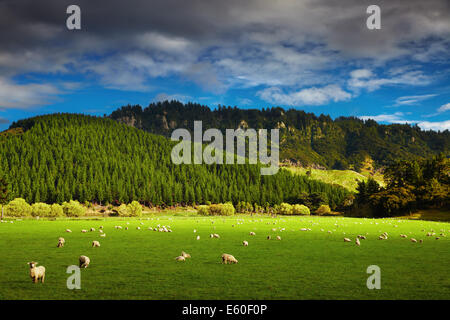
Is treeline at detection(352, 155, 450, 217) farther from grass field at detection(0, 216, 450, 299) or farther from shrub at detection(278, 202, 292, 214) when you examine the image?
grass field at detection(0, 216, 450, 299)

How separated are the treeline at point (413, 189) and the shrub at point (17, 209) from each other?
93062mm

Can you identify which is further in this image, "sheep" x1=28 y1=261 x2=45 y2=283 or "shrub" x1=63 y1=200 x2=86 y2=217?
"shrub" x1=63 y1=200 x2=86 y2=217

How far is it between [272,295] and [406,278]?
6.35m

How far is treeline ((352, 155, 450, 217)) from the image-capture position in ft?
286

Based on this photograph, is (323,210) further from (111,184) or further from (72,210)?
(111,184)

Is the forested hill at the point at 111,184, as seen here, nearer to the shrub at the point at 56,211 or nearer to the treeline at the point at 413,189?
the shrub at the point at 56,211

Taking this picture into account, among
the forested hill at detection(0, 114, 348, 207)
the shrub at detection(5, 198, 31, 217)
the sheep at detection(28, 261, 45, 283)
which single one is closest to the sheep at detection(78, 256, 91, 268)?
the sheep at detection(28, 261, 45, 283)

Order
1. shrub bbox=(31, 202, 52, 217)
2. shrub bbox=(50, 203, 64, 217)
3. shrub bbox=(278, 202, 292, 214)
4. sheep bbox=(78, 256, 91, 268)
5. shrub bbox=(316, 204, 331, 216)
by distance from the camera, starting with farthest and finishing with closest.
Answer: shrub bbox=(278, 202, 292, 214) → shrub bbox=(316, 204, 331, 216) → shrub bbox=(50, 203, 64, 217) → shrub bbox=(31, 202, 52, 217) → sheep bbox=(78, 256, 91, 268)

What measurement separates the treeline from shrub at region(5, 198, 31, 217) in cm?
9306

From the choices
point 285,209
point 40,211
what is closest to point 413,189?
point 285,209

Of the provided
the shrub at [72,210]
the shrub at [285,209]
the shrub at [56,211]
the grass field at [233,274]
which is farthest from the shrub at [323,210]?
the grass field at [233,274]

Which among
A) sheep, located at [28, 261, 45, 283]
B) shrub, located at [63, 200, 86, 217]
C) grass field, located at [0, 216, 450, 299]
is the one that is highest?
sheep, located at [28, 261, 45, 283]

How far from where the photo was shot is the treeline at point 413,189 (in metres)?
87.2
